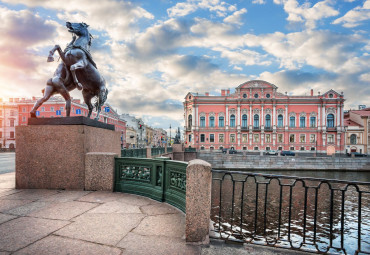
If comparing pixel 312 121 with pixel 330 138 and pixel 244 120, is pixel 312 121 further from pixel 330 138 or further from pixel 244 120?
pixel 244 120

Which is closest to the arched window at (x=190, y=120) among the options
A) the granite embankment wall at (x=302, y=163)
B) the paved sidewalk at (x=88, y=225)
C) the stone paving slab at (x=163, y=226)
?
the granite embankment wall at (x=302, y=163)

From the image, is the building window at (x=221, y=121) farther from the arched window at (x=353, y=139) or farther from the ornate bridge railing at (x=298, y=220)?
the ornate bridge railing at (x=298, y=220)

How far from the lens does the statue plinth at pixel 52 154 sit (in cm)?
469

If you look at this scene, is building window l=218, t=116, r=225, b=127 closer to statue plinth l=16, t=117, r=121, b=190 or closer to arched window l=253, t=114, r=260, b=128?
arched window l=253, t=114, r=260, b=128

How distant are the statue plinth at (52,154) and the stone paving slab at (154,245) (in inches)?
105

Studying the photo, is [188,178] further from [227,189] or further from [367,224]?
[227,189]

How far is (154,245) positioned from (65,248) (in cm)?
95

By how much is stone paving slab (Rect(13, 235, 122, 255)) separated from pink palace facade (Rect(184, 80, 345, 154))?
155ft

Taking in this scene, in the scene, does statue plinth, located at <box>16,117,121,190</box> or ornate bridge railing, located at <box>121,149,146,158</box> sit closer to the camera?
statue plinth, located at <box>16,117,121,190</box>

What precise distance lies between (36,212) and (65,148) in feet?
5.47

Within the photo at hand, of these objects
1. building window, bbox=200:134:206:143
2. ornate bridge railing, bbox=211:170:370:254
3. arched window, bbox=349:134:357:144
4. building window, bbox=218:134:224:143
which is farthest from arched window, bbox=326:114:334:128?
ornate bridge railing, bbox=211:170:370:254

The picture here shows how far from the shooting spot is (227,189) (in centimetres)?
1521

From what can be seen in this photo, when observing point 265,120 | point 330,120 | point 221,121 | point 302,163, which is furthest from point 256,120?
point 302,163

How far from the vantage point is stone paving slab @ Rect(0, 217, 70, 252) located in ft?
7.82
